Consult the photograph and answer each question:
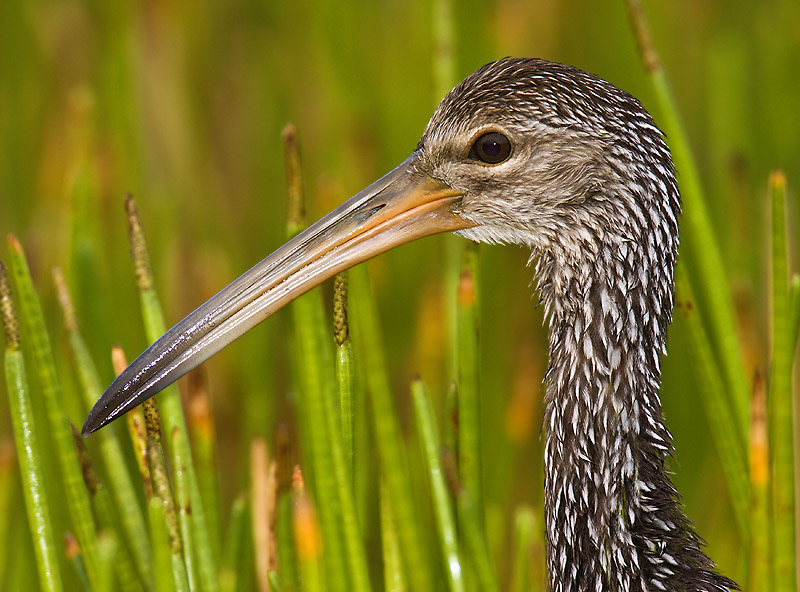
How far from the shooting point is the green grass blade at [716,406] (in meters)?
2.51

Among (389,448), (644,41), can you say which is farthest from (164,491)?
(644,41)

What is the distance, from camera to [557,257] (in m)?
2.37

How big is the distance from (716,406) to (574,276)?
54cm

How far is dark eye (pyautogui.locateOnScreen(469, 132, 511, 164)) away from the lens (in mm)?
2372

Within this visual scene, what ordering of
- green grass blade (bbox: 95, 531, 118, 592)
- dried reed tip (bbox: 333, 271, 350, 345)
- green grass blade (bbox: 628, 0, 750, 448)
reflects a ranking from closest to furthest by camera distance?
green grass blade (bbox: 95, 531, 118, 592), dried reed tip (bbox: 333, 271, 350, 345), green grass blade (bbox: 628, 0, 750, 448)

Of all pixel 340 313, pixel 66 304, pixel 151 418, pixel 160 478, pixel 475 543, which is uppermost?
pixel 66 304

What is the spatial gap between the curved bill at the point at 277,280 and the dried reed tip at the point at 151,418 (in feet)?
0.10

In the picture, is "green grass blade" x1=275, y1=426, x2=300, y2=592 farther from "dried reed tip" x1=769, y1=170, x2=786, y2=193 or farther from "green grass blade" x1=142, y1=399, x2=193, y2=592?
"dried reed tip" x1=769, y1=170, x2=786, y2=193

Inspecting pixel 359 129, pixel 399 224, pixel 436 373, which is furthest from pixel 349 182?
pixel 399 224

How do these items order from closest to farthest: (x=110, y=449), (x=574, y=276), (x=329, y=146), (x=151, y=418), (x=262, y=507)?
(x=151, y=418) < (x=574, y=276) < (x=110, y=449) < (x=262, y=507) < (x=329, y=146)

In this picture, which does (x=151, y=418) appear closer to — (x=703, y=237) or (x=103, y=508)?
(x=103, y=508)

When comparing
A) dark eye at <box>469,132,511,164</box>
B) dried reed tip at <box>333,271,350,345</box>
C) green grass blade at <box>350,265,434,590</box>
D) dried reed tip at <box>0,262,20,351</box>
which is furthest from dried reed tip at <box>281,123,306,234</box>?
dried reed tip at <box>0,262,20,351</box>

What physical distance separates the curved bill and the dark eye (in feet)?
0.34

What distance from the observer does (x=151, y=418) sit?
6.97 ft
